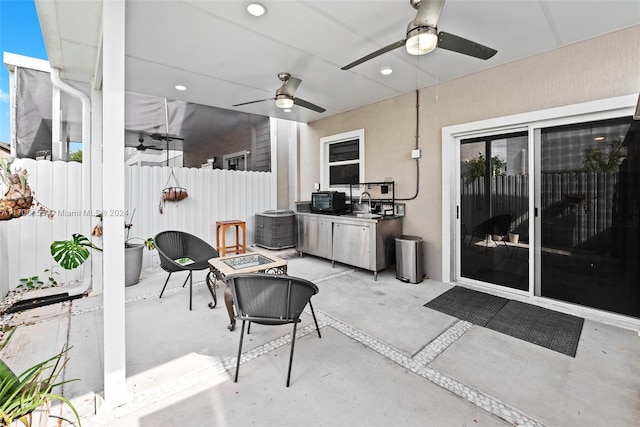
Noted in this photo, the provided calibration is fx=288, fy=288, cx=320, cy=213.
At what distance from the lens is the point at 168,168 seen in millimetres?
4777

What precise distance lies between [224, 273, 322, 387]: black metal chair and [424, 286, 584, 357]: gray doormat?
1.93m

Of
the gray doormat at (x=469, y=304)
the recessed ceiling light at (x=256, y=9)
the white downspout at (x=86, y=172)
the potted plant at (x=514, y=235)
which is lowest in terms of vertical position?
the gray doormat at (x=469, y=304)

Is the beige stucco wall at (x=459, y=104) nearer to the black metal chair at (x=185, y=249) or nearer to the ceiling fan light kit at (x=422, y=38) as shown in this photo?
the ceiling fan light kit at (x=422, y=38)

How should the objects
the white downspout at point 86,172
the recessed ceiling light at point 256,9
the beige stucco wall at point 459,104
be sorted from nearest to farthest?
1. the recessed ceiling light at point 256,9
2. the beige stucco wall at point 459,104
3. the white downspout at point 86,172

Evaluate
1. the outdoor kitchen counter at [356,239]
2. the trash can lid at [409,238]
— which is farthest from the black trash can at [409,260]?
the outdoor kitchen counter at [356,239]

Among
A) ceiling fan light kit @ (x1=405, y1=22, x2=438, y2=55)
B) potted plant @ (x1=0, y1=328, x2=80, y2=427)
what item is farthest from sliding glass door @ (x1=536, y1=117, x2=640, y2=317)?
potted plant @ (x1=0, y1=328, x2=80, y2=427)

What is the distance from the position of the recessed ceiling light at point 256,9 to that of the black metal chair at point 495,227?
3.48m

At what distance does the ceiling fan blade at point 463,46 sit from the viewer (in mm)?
2128

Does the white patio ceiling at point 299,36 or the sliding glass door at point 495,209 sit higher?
the white patio ceiling at point 299,36

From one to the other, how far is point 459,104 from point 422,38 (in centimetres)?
213

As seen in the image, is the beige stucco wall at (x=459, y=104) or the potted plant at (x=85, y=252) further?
the potted plant at (x=85, y=252)

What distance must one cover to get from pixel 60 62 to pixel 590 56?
5578 mm

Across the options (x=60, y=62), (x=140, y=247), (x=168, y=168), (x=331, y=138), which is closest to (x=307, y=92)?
(x=331, y=138)

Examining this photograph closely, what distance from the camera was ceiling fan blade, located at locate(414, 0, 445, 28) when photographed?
1.96m
